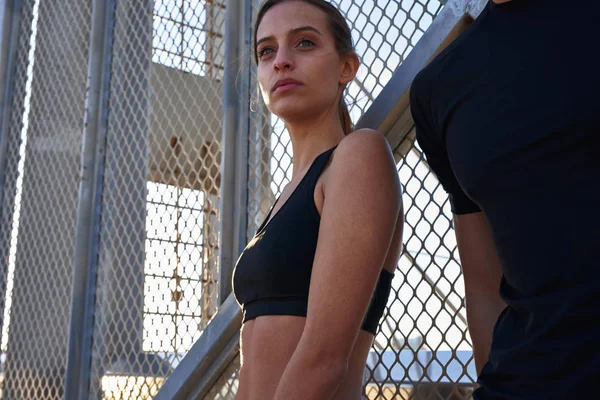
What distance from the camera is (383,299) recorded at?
1278 millimetres

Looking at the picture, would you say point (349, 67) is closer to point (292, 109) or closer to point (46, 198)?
point (292, 109)

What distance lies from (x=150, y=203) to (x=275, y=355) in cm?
118

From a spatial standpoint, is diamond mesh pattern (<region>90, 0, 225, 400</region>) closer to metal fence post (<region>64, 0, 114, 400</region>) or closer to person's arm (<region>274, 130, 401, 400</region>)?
metal fence post (<region>64, 0, 114, 400</region>)

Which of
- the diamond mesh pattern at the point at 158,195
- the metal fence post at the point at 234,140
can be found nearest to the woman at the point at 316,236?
the metal fence post at the point at 234,140

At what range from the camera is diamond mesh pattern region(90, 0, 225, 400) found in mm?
2121

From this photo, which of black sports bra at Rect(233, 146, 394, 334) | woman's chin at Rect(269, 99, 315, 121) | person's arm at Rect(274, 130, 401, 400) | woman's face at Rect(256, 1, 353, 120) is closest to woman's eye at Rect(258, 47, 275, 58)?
woman's face at Rect(256, 1, 353, 120)

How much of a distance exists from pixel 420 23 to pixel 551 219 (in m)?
0.86

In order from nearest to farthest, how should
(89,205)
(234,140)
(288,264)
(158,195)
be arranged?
(288,264) < (234,140) < (158,195) < (89,205)

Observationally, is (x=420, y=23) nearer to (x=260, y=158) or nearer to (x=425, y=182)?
(x=425, y=182)

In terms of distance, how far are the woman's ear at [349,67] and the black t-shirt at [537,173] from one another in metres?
0.47

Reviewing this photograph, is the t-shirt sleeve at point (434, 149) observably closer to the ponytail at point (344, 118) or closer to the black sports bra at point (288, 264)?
the black sports bra at point (288, 264)

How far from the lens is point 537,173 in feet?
2.84

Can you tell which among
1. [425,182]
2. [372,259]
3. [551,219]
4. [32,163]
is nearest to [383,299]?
[372,259]

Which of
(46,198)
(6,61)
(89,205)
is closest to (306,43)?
(89,205)
